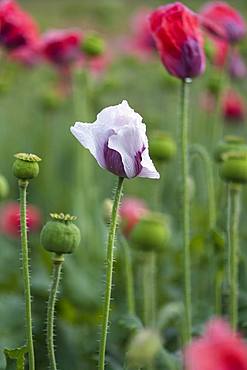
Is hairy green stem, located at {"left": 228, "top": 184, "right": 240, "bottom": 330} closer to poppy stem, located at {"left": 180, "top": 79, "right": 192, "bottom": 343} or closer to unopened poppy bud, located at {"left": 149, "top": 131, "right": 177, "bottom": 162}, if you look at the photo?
poppy stem, located at {"left": 180, "top": 79, "right": 192, "bottom": 343}

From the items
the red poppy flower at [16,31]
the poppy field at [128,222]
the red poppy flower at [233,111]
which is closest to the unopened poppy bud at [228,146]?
the poppy field at [128,222]

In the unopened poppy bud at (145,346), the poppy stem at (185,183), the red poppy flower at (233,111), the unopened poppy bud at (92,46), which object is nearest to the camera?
the unopened poppy bud at (145,346)

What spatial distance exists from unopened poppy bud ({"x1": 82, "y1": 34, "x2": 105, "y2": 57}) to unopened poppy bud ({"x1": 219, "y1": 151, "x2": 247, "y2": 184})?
2.33 feet

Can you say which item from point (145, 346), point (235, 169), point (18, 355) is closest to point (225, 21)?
point (235, 169)

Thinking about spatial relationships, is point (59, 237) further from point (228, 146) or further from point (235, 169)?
point (228, 146)

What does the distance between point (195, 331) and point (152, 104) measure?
286 cm

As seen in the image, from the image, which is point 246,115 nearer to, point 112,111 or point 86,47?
point 86,47

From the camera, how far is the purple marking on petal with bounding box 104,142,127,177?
117cm

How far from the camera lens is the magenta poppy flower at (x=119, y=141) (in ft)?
3.83

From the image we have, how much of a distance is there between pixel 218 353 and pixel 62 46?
162cm

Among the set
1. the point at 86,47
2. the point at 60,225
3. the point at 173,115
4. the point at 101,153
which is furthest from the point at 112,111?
the point at 173,115

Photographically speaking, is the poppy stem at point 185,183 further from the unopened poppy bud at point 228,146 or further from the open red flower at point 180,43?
the unopened poppy bud at point 228,146

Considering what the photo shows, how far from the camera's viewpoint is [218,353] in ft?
2.60

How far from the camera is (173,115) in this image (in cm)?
399
